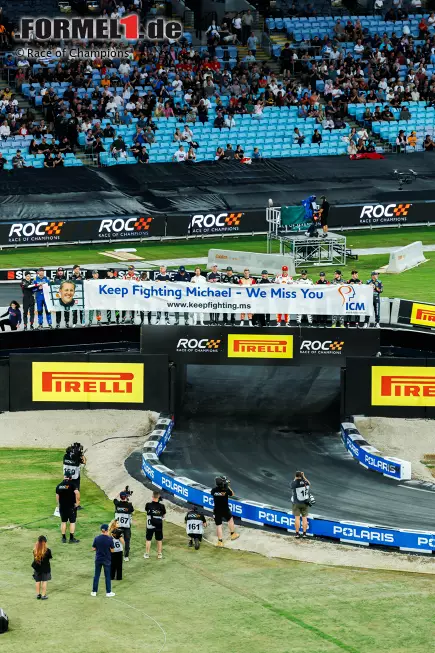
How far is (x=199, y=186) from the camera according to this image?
59156 millimetres

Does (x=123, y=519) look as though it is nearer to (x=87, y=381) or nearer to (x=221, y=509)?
(x=221, y=509)

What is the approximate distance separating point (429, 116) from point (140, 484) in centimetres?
4210

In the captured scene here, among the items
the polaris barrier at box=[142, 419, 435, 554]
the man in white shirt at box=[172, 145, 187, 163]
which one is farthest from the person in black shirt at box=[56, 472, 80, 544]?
the man in white shirt at box=[172, 145, 187, 163]

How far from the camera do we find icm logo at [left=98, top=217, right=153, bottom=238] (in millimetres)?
55906

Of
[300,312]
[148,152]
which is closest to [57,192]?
[148,152]

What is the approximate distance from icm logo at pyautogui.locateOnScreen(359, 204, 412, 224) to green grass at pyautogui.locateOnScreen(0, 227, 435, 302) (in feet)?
1.90

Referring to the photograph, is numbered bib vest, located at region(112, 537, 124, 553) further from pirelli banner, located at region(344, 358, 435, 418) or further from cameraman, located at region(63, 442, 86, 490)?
pirelli banner, located at region(344, 358, 435, 418)

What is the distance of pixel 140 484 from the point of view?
102ft

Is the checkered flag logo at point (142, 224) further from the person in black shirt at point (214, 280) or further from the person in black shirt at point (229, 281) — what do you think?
the person in black shirt at point (214, 280)

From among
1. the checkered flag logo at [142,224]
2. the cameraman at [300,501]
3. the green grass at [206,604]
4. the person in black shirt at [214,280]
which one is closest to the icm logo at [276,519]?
the cameraman at [300,501]

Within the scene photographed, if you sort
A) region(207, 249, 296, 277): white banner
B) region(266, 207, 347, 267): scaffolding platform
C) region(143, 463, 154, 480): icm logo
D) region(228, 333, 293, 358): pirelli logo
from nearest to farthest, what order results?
region(143, 463, 154, 480): icm logo < region(228, 333, 293, 358): pirelli logo < region(207, 249, 296, 277): white banner < region(266, 207, 347, 267): scaffolding platform

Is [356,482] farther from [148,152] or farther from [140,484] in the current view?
[148,152]

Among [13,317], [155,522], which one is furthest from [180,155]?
[155,522]

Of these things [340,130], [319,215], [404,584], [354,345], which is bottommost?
[404,584]
